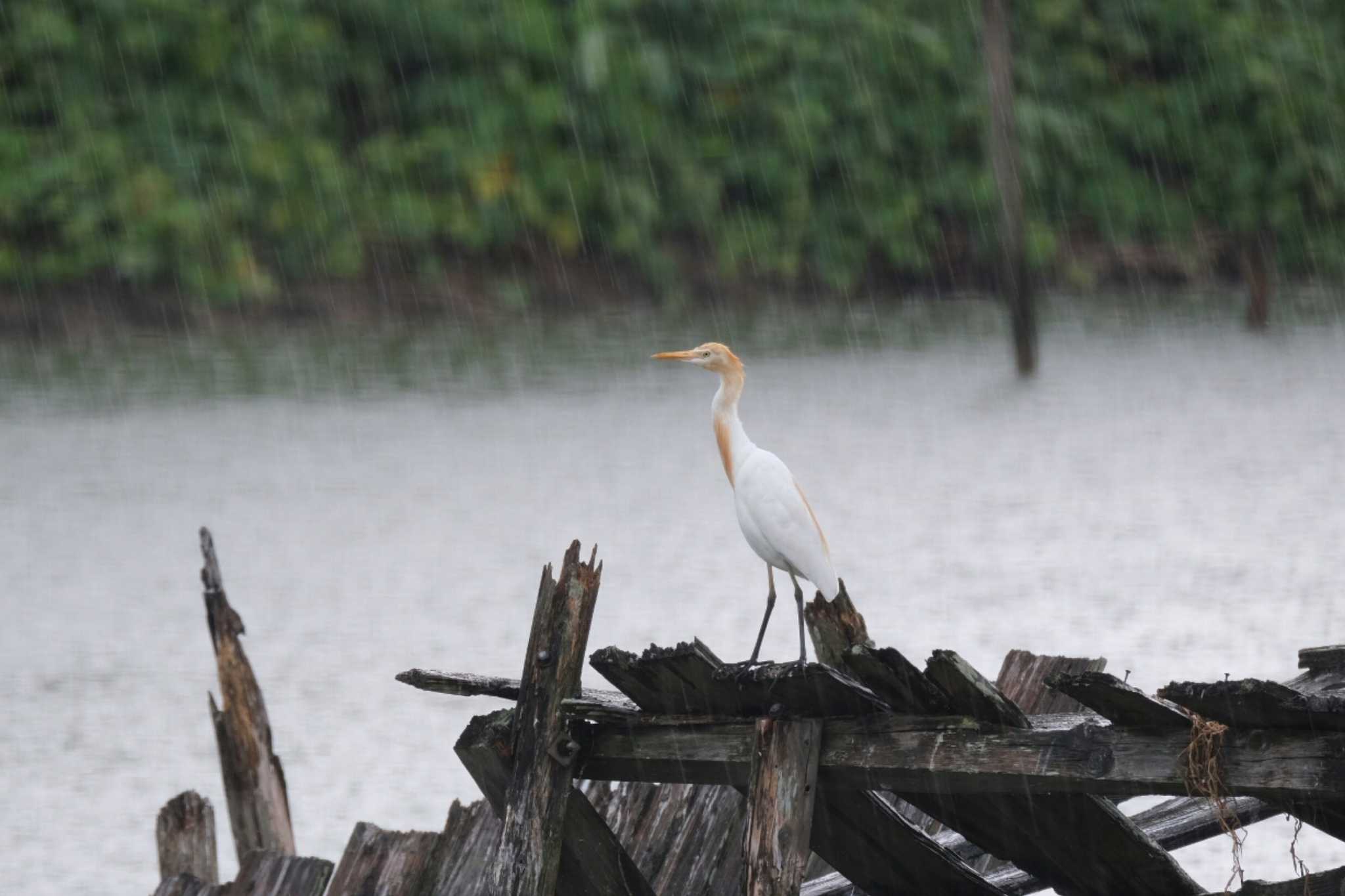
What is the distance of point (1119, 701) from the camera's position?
235cm

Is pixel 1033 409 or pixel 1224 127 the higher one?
pixel 1224 127

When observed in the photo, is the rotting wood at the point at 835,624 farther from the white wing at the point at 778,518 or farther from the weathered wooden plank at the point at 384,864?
the weathered wooden plank at the point at 384,864

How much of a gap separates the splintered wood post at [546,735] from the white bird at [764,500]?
284 millimetres

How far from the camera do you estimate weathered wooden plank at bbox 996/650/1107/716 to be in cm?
381

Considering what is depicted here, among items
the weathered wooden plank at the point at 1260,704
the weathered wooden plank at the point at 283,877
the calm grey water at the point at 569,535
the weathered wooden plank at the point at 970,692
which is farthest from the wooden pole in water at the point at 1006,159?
the weathered wooden plank at the point at 1260,704

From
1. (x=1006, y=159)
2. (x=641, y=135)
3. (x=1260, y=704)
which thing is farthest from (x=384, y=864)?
(x=641, y=135)

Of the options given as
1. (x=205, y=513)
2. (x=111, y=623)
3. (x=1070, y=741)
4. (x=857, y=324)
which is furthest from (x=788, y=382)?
(x=1070, y=741)

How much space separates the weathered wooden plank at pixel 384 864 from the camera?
3.70m

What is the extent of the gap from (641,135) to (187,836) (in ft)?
36.9

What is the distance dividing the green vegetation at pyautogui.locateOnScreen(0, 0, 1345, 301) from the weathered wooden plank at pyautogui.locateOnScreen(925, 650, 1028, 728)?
12.2 metres

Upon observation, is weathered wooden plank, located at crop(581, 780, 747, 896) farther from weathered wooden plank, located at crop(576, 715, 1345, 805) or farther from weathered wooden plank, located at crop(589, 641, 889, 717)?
weathered wooden plank, located at crop(589, 641, 889, 717)

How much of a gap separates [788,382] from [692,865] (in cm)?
958

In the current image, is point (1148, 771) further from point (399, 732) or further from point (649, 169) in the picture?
point (649, 169)

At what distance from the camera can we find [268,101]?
570 inches
